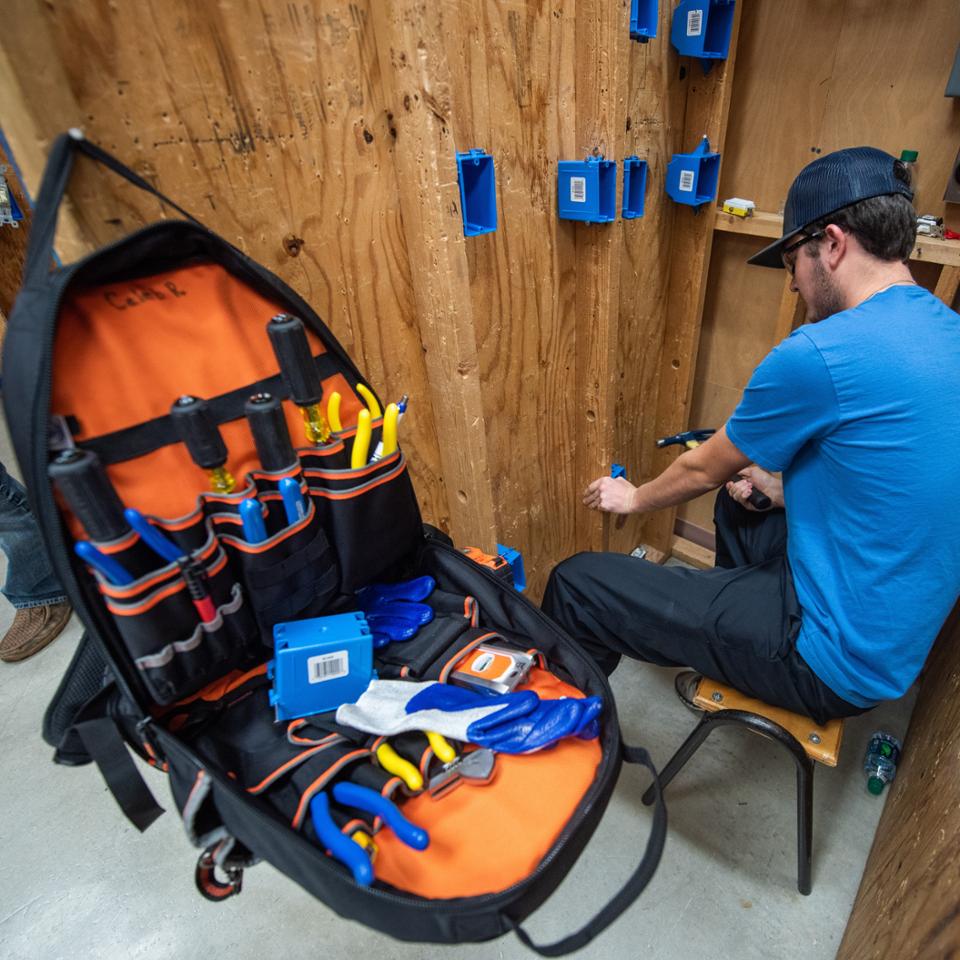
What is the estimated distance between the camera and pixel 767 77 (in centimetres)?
150

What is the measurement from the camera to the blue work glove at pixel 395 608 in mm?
904

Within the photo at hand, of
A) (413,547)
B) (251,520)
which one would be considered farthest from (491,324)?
(251,520)

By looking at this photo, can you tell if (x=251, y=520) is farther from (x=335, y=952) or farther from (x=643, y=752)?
(x=335, y=952)

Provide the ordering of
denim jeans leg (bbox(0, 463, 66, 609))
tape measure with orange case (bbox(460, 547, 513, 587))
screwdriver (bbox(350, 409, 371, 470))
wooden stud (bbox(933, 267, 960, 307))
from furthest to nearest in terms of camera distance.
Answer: denim jeans leg (bbox(0, 463, 66, 609)), wooden stud (bbox(933, 267, 960, 307)), tape measure with orange case (bbox(460, 547, 513, 587)), screwdriver (bbox(350, 409, 371, 470))

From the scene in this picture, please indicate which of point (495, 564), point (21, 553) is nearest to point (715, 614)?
point (495, 564)

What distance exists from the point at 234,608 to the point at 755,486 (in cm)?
119

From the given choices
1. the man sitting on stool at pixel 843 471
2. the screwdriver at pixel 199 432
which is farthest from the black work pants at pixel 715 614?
the screwdriver at pixel 199 432

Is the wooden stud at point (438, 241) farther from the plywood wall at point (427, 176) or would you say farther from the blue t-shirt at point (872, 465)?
the blue t-shirt at point (872, 465)

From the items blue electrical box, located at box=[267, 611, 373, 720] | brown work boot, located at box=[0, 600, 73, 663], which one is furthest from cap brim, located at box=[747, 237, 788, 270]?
brown work boot, located at box=[0, 600, 73, 663]


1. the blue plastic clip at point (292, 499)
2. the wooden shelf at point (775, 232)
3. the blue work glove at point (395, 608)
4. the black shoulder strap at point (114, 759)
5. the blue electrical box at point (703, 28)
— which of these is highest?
the blue electrical box at point (703, 28)

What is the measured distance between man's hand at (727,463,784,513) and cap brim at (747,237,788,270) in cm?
44

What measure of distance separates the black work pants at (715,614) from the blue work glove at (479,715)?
0.50 m

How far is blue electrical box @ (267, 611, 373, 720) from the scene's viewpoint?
764 mm

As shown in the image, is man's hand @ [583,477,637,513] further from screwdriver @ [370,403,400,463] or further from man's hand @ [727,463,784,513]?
screwdriver @ [370,403,400,463]
